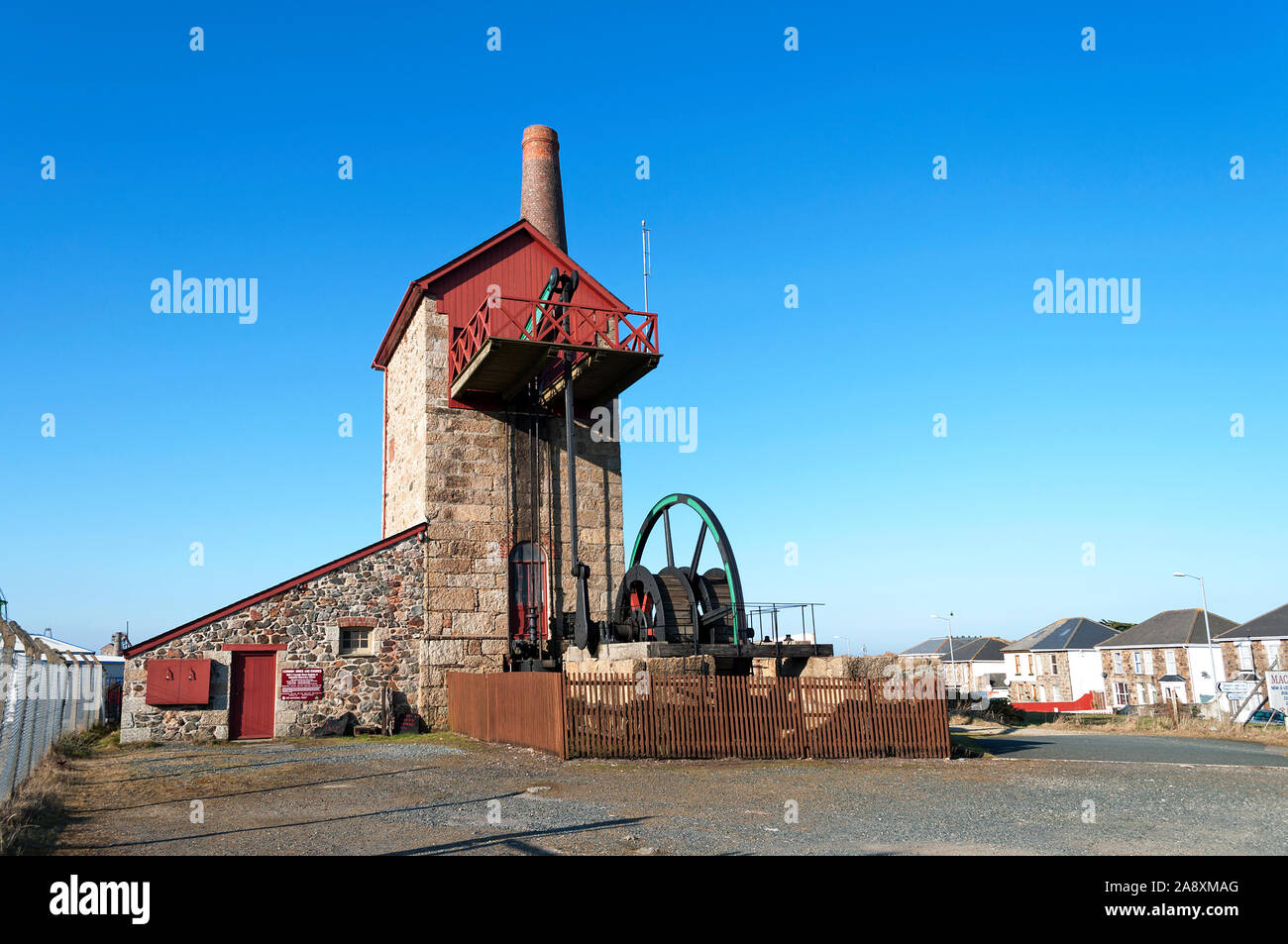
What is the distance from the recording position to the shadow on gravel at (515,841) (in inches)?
293

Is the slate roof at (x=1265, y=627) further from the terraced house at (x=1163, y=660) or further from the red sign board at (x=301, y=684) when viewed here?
the red sign board at (x=301, y=684)

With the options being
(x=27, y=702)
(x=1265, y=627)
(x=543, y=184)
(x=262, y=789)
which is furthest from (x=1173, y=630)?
(x=27, y=702)

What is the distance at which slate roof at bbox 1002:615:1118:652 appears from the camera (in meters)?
59.5

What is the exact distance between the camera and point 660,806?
9.86 metres

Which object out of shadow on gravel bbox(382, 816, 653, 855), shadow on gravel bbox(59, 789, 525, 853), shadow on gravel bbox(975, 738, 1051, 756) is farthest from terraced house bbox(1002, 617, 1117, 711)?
shadow on gravel bbox(382, 816, 653, 855)

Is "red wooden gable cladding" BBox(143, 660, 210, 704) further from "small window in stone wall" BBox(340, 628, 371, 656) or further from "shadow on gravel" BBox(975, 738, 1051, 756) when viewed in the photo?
"shadow on gravel" BBox(975, 738, 1051, 756)

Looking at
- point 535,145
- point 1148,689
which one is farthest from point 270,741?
point 1148,689

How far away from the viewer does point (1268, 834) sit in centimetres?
847

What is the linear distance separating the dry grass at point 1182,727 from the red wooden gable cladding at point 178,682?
22.2 meters

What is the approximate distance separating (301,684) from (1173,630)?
159 ft

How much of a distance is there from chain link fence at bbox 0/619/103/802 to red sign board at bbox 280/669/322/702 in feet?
13.2

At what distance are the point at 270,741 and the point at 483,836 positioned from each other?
1311cm

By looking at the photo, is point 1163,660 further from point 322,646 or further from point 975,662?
point 322,646
